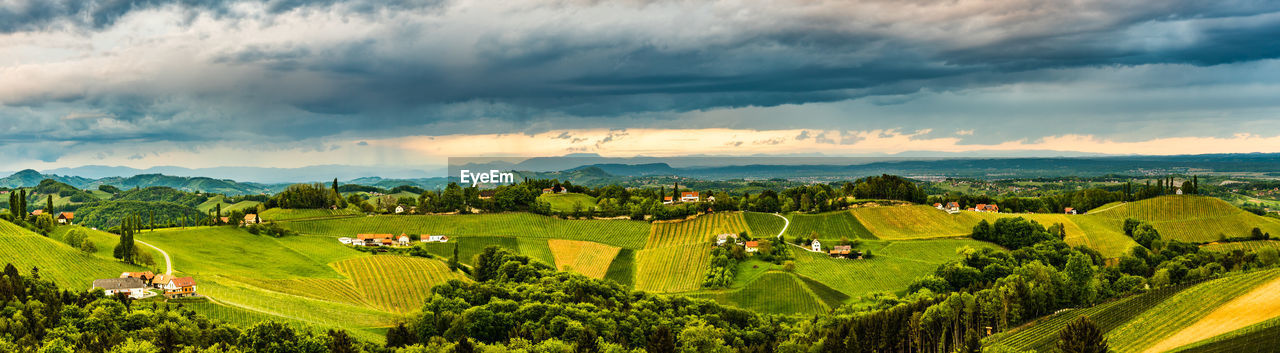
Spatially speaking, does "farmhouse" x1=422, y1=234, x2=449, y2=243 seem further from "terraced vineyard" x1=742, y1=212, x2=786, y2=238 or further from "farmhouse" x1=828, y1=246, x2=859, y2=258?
"farmhouse" x1=828, y1=246, x2=859, y2=258

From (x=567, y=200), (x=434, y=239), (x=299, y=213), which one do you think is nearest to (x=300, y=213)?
(x=299, y=213)

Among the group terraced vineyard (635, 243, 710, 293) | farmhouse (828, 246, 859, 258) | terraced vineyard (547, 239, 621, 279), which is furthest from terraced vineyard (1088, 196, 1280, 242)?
terraced vineyard (547, 239, 621, 279)

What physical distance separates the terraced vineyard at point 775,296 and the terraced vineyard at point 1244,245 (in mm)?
70792

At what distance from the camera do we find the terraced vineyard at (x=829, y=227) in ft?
435

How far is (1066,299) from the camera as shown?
76375mm

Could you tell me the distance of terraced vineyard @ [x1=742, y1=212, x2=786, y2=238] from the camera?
135m

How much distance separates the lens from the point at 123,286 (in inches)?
2781

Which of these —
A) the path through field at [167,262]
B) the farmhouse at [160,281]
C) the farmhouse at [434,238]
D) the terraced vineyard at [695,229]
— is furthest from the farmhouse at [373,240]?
the farmhouse at [160,281]

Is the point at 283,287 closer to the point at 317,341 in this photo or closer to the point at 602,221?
the point at 317,341

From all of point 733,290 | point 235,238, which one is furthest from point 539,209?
point 733,290

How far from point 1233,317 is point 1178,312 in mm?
7691

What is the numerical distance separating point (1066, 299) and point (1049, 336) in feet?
78.6

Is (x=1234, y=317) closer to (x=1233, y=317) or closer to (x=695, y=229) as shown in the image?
(x=1233, y=317)

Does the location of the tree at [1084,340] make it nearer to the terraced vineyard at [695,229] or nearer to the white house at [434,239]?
the terraced vineyard at [695,229]
